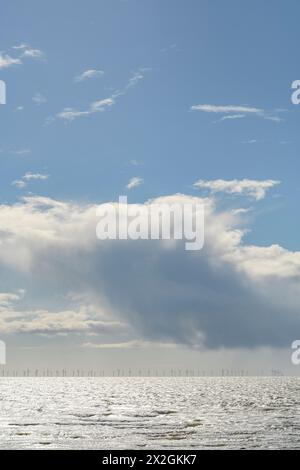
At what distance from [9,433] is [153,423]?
113 feet

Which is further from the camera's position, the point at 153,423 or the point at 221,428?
the point at 153,423

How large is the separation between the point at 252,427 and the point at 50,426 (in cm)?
3992
